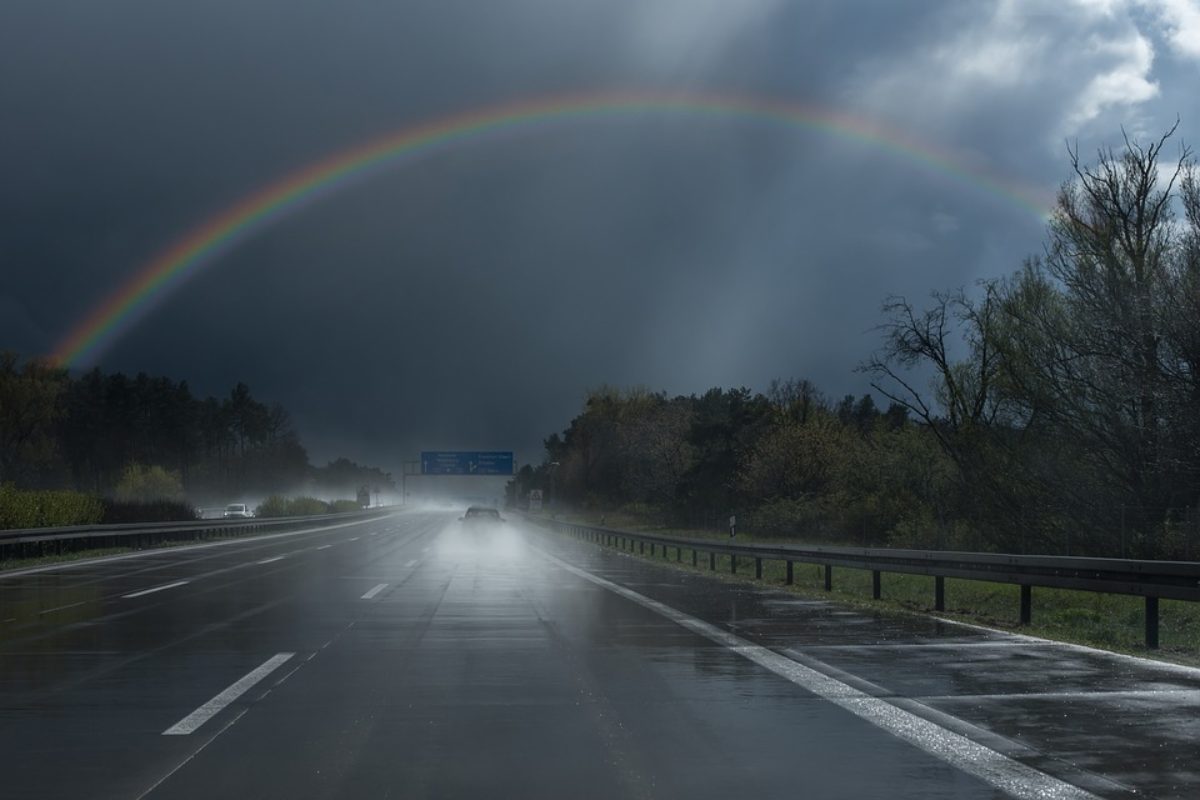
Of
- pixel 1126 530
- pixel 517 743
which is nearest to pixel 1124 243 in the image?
pixel 1126 530

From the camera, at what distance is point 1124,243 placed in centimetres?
2842

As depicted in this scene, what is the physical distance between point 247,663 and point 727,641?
5514mm

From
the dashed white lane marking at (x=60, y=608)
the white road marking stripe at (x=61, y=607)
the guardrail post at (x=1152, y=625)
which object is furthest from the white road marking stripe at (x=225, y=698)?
the guardrail post at (x=1152, y=625)

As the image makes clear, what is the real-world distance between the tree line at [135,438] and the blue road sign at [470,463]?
97.1ft

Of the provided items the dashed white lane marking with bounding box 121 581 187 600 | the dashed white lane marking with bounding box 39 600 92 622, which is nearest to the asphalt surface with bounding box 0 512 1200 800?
the dashed white lane marking with bounding box 39 600 92 622

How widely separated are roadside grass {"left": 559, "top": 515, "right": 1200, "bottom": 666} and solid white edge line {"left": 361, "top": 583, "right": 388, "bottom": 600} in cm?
812

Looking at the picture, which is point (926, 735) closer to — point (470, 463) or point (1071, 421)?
point (1071, 421)

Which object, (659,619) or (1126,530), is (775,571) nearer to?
(1126,530)

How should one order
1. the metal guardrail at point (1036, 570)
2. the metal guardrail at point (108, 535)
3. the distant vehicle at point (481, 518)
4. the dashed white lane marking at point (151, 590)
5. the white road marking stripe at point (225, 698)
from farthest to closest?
1. the distant vehicle at point (481, 518)
2. the metal guardrail at point (108, 535)
3. the dashed white lane marking at point (151, 590)
4. the metal guardrail at point (1036, 570)
5. the white road marking stripe at point (225, 698)

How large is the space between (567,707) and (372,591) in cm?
1294

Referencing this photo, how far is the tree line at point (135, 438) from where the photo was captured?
308 ft

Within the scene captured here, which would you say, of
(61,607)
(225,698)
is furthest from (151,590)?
(225,698)

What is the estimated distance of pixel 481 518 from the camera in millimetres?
61281

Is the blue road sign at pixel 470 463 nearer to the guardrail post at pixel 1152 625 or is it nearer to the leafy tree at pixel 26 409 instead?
the leafy tree at pixel 26 409
